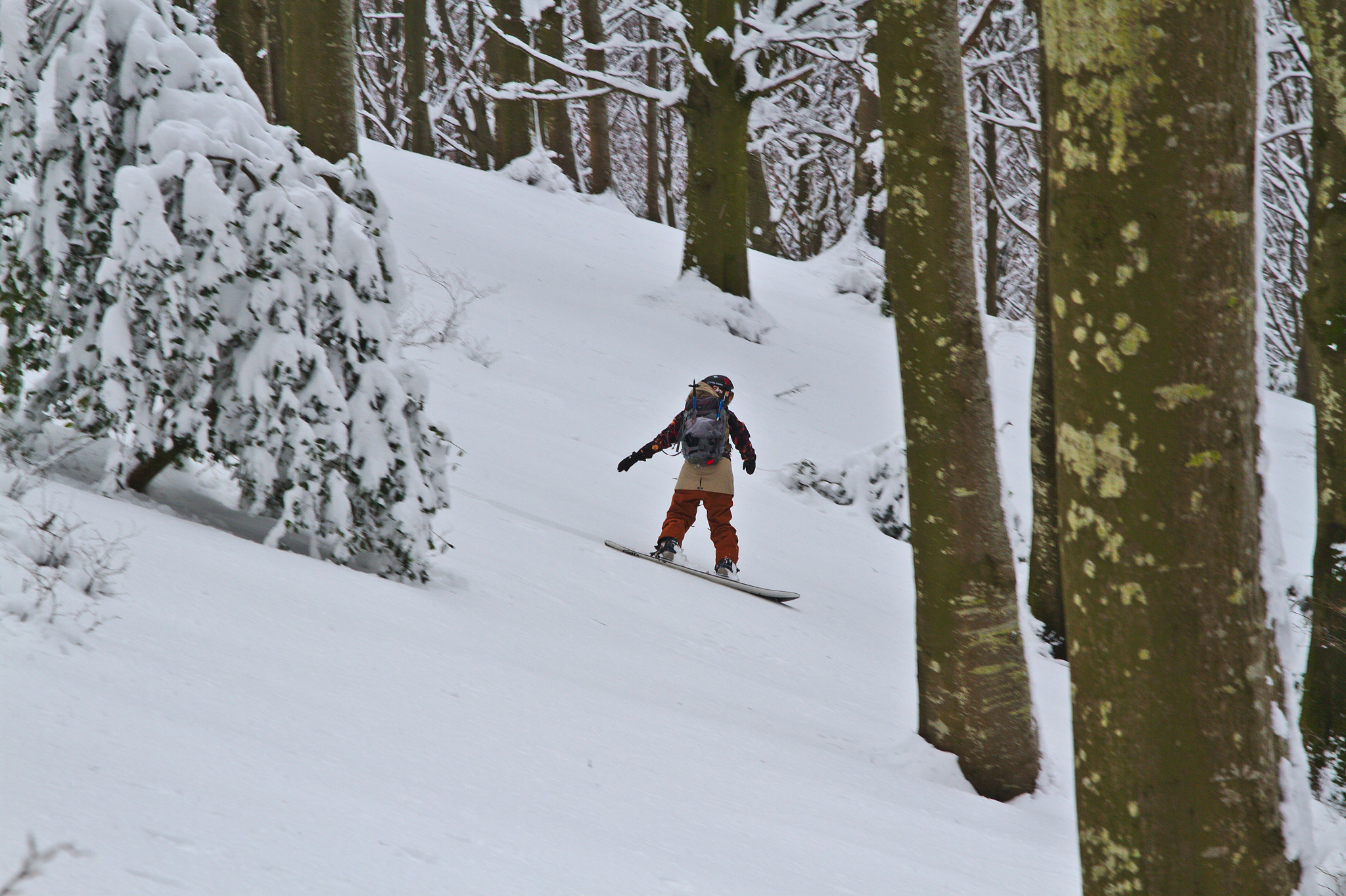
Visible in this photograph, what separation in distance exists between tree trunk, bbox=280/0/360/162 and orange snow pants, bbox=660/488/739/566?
3441mm

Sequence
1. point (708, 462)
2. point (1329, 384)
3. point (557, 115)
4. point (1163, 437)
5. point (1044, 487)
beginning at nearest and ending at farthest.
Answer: point (1163, 437) → point (1329, 384) → point (1044, 487) → point (708, 462) → point (557, 115)

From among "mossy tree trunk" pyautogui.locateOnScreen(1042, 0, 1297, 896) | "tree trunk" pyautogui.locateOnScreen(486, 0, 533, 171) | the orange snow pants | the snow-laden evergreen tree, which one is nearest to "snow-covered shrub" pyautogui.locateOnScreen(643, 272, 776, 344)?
the orange snow pants

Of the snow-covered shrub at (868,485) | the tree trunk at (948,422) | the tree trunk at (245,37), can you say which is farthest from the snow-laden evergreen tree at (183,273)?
the tree trunk at (245,37)

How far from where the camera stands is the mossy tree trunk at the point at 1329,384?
206 inches

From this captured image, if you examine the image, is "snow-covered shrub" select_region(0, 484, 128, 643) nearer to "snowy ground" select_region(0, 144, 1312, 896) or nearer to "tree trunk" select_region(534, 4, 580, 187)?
"snowy ground" select_region(0, 144, 1312, 896)

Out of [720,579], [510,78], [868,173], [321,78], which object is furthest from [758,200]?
[321,78]

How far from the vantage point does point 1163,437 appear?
192 cm

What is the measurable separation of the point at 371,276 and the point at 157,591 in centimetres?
212

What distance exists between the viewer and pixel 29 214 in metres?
5.00

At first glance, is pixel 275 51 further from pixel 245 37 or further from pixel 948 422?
pixel 948 422

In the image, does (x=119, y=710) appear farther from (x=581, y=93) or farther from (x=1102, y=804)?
(x=581, y=93)

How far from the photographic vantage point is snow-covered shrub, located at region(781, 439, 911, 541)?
11.6m

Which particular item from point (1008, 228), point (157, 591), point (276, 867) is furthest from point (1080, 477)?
point (1008, 228)

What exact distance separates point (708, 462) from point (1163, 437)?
21.3 ft
